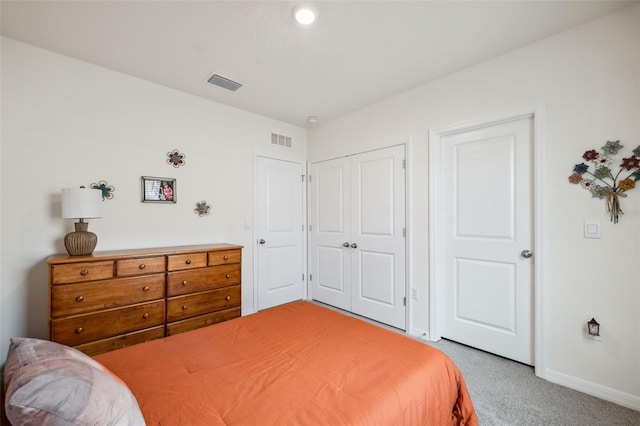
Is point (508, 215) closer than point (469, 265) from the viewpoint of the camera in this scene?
Yes

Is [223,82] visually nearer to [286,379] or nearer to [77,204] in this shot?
[77,204]

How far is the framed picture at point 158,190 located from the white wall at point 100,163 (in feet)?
0.18

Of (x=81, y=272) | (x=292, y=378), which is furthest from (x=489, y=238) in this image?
(x=81, y=272)

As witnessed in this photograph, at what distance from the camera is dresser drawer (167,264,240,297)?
95.5 inches

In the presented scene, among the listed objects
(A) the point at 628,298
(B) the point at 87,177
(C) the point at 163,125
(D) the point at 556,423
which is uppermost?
(C) the point at 163,125

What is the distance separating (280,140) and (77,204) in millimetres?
2366

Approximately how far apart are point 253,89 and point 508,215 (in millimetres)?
2720

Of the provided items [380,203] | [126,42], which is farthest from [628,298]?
[126,42]

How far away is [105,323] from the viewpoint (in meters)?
2.09

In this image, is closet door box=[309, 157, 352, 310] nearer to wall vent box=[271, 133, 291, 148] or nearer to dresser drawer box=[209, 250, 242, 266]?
wall vent box=[271, 133, 291, 148]

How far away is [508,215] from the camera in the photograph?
7.59 ft

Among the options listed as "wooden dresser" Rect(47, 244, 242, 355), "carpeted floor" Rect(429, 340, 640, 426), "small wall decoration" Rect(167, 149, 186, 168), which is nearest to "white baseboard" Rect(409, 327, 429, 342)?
"carpeted floor" Rect(429, 340, 640, 426)

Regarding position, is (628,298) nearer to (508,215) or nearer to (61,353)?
(508,215)

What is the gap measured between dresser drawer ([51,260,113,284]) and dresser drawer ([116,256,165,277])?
6 centimetres
